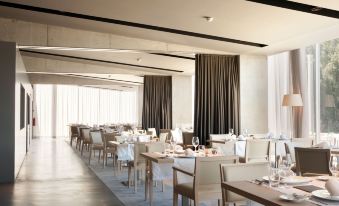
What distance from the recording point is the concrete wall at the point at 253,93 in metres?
9.72

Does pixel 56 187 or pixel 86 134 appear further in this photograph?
pixel 86 134

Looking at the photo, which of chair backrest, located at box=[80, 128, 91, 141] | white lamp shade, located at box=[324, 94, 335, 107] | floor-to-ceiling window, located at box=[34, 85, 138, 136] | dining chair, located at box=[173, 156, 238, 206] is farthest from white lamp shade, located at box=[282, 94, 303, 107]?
floor-to-ceiling window, located at box=[34, 85, 138, 136]

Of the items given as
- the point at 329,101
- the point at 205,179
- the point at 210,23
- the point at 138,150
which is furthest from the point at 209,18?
the point at 329,101

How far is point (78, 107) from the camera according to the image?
71.3ft

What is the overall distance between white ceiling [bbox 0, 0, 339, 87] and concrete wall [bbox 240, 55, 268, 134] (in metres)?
0.36

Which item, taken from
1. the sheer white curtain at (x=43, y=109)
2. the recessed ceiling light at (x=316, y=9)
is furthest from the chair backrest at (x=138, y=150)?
the sheer white curtain at (x=43, y=109)

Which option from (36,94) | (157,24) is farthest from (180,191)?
(36,94)

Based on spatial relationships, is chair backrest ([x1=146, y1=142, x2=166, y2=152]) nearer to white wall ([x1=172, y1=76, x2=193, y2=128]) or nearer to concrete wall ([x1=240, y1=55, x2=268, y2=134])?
concrete wall ([x1=240, y1=55, x2=268, y2=134])

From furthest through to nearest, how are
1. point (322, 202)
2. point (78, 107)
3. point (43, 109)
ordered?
point (78, 107)
point (43, 109)
point (322, 202)

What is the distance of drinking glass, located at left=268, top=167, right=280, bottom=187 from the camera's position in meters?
2.91

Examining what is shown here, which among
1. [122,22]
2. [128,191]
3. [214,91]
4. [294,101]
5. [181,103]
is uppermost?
[122,22]

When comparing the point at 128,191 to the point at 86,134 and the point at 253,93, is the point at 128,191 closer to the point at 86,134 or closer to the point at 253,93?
the point at 253,93

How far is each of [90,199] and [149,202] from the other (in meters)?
0.99

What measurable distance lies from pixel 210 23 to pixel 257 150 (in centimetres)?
230
